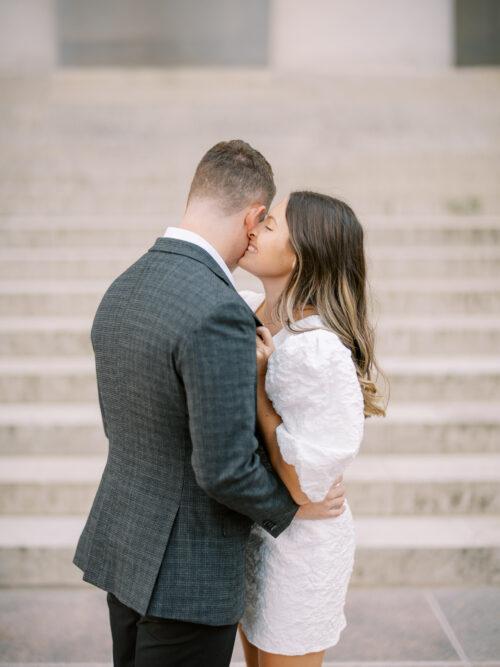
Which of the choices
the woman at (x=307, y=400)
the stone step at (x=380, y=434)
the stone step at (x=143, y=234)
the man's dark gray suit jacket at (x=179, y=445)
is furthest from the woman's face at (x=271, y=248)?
the stone step at (x=143, y=234)

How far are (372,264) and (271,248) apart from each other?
3048 mm

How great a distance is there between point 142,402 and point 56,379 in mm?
2571

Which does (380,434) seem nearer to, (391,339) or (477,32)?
(391,339)

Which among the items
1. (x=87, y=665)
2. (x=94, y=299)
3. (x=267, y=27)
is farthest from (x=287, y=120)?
(x=87, y=665)

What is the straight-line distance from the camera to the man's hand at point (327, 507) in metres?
1.53

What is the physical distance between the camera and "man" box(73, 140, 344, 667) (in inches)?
50.4

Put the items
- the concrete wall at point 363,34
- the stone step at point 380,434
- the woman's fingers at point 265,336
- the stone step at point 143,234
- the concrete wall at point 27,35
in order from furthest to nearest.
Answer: the concrete wall at point 27,35 < the concrete wall at point 363,34 < the stone step at point 143,234 < the stone step at point 380,434 < the woman's fingers at point 265,336

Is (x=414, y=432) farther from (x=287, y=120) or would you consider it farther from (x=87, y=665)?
(x=287, y=120)

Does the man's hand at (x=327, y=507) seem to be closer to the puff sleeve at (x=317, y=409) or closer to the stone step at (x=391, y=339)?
the puff sleeve at (x=317, y=409)

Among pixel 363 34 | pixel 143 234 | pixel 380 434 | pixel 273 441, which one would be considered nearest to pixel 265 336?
pixel 273 441

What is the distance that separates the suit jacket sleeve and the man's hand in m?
0.24

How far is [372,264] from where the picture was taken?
4.58 meters

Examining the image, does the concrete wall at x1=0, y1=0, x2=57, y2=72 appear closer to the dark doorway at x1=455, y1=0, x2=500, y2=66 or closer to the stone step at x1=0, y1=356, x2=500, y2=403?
the dark doorway at x1=455, y1=0, x2=500, y2=66

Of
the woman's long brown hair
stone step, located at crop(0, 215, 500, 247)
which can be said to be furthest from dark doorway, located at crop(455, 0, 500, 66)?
the woman's long brown hair
